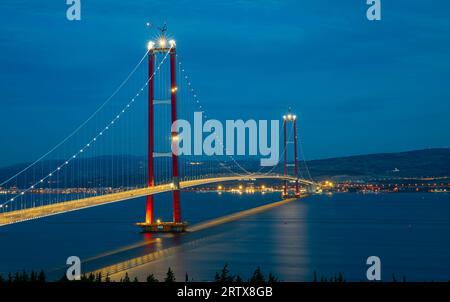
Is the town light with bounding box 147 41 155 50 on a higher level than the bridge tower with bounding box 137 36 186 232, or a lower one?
higher

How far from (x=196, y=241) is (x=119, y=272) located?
7492mm

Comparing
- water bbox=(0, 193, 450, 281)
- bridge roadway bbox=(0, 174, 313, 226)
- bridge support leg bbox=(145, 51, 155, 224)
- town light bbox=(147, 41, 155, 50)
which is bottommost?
water bbox=(0, 193, 450, 281)

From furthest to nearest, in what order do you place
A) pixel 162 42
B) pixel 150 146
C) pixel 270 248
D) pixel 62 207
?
pixel 162 42 < pixel 150 146 < pixel 270 248 < pixel 62 207

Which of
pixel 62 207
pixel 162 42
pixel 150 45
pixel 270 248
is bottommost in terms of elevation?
pixel 270 248

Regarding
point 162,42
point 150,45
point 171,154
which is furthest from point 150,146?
point 162,42

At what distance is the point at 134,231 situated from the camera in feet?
89.9

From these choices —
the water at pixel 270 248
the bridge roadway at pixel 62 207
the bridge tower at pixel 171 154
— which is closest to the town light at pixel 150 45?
the bridge tower at pixel 171 154

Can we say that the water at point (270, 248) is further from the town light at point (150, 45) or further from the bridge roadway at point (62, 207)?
the town light at point (150, 45)

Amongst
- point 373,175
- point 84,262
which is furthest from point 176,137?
point 373,175

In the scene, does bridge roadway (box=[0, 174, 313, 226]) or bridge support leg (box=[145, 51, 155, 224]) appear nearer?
bridge roadway (box=[0, 174, 313, 226])

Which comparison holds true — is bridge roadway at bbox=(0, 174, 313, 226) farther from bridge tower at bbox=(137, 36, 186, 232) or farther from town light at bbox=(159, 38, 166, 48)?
town light at bbox=(159, 38, 166, 48)

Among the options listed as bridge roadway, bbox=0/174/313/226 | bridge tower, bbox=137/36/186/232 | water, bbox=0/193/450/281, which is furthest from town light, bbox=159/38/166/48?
water, bbox=0/193/450/281

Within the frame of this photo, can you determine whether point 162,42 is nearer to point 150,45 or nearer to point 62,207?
point 150,45

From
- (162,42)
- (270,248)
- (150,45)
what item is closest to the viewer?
(270,248)
